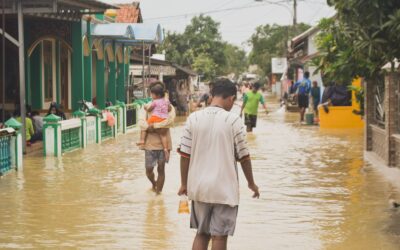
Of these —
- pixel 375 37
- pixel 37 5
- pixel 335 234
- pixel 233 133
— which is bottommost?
pixel 335 234

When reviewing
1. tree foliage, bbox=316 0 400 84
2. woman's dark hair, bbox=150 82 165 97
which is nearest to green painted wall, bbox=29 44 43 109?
woman's dark hair, bbox=150 82 165 97

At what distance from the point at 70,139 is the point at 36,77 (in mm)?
5032

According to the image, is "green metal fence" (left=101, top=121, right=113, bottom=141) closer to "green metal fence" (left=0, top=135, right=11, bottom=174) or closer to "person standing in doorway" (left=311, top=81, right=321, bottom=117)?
"green metal fence" (left=0, top=135, right=11, bottom=174)

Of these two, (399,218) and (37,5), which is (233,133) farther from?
(37,5)

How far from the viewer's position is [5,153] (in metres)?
13.8

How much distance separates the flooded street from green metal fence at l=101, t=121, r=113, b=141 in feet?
15.3

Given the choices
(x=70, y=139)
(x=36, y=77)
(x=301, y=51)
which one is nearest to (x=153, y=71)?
(x=36, y=77)

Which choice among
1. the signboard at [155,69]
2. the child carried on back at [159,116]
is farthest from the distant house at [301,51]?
the child carried on back at [159,116]

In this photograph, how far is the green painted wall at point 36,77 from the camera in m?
23.0

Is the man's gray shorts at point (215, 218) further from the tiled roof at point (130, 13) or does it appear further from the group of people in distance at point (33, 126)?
the tiled roof at point (130, 13)

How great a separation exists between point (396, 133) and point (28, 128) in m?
8.10

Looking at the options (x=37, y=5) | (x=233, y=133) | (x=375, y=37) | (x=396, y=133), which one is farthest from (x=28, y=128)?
(x=233, y=133)

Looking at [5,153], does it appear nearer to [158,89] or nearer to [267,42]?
[158,89]

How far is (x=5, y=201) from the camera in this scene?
437 inches
